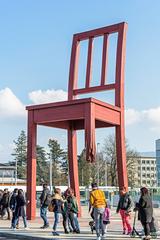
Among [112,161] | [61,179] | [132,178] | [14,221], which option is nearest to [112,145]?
[112,161]

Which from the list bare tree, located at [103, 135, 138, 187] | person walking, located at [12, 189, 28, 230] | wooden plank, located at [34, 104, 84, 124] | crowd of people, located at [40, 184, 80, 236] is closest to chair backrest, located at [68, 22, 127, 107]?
wooden plank, located at [34, 104, 84, 124]

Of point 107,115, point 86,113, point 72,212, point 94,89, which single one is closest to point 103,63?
point 94,89

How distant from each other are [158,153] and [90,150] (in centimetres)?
8404

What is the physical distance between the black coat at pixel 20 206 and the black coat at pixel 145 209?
5.25 m

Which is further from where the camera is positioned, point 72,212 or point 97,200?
point 72,212

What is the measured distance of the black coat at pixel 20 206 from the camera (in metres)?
16.6

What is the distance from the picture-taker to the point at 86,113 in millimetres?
18234

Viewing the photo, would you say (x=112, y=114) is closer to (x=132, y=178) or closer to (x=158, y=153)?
(x=132, y=178)

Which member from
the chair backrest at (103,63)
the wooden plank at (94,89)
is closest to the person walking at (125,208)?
the chair backrest at (103,63)

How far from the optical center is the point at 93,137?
18.2 meters

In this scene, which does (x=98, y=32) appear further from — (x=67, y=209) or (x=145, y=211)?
(x=145, y=211)

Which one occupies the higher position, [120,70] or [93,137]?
[120,70]

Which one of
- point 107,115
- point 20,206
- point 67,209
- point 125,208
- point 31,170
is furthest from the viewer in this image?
point 31,170

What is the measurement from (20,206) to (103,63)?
6915 mm
